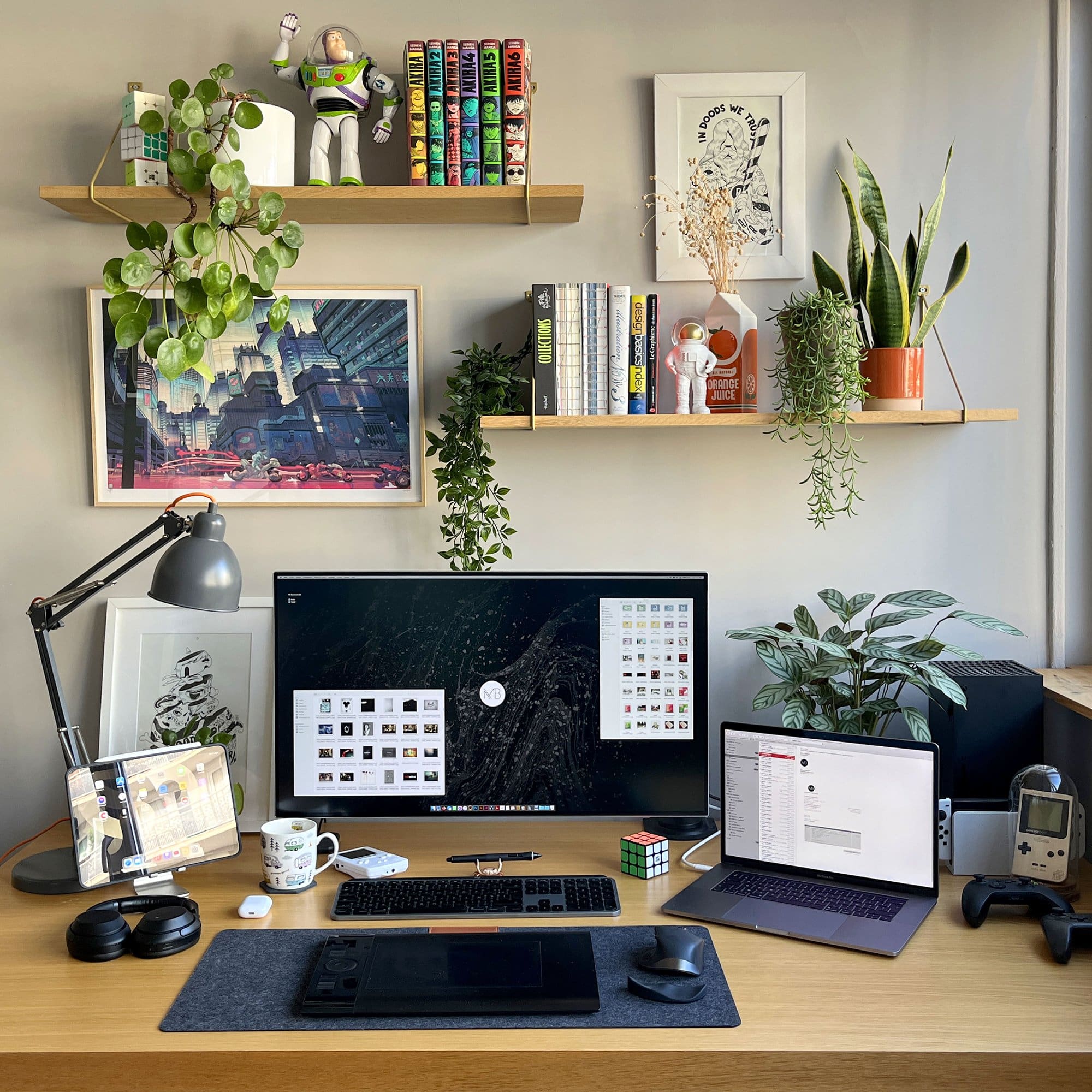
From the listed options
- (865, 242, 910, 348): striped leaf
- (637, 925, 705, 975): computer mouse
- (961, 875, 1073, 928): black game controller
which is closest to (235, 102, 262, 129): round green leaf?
(865, 242, 910, 348): striped leaf

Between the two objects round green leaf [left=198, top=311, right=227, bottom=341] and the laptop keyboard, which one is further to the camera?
round green leaf [left=198, top=311, right=227, bottom=341]

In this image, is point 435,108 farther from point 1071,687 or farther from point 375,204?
point 1071,687

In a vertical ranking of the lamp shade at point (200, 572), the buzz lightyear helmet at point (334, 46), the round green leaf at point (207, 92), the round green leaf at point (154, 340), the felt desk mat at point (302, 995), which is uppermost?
the buzz lightyear helmet at point (334, 46)

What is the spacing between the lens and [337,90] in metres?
1.75

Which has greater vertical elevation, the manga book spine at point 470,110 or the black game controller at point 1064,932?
the manga book spine at point 470,110

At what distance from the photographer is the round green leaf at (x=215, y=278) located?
5.38 feet

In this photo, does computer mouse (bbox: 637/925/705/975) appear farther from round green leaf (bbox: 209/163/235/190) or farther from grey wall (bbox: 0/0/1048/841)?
round green leaf (bbox: 209/163/235/190)

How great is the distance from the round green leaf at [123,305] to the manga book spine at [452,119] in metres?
0.57

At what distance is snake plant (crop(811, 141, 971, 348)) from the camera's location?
1.75 metres

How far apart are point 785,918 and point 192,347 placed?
1290 millimetres

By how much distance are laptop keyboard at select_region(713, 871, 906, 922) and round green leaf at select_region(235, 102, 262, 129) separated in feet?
4.75

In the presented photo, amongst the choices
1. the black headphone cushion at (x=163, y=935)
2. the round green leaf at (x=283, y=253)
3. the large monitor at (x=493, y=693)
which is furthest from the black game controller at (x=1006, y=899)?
the round green leaf at (x=283, y=253)

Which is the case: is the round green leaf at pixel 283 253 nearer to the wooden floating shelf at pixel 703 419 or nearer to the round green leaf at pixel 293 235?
the round green leaf at pixel 293 235

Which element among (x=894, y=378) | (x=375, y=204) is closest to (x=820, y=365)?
(x=894, y=378)
